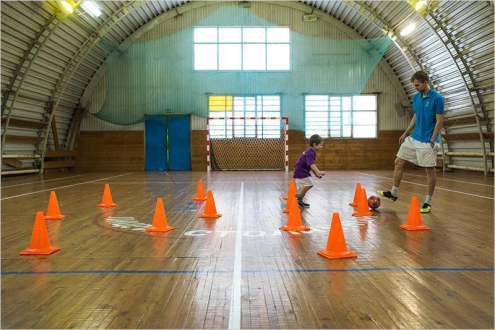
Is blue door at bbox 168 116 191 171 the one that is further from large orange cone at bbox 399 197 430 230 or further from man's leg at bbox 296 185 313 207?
large orange cone at bbox 399 197 430 230

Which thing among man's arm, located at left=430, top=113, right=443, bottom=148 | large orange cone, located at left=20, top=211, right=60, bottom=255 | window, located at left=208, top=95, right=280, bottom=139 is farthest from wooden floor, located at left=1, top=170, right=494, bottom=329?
window, located at left=208, top=95, right=280, bottom=139

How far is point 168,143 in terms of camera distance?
22.2m

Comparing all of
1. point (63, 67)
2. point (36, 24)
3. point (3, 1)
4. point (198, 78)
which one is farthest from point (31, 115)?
point (198, 78)

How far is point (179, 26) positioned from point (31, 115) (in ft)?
29.6

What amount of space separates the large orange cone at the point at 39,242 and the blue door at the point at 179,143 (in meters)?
18.1

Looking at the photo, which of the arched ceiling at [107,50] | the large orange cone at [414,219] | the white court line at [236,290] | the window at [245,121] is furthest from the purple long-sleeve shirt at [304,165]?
the window at [245,121]

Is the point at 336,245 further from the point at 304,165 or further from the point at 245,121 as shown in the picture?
the point at 245,121

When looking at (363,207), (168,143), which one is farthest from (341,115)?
(363,207)

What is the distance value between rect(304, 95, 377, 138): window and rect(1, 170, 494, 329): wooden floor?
15.5 meters

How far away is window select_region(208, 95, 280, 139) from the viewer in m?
20.7

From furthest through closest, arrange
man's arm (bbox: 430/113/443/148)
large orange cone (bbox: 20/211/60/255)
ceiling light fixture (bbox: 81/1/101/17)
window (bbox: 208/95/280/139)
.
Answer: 1. window (bbox: 208/95/280/139)
2. ceiling light fixture (bbox: 81/1/101/17)
3. man's arm (bbox: 430/113/443/148)
4. large orange cone (bbox: 20/211/60/255)

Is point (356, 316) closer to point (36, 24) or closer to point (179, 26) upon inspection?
point (36, 24)

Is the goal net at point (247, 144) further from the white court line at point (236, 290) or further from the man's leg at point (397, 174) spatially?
the white court line at point (236, 290)

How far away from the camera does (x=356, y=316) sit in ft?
8.08
